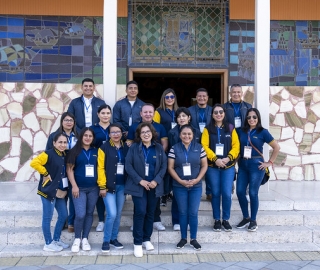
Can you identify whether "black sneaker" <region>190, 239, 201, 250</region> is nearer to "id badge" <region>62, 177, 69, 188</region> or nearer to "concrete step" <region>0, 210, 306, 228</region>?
"concrete step" <region>0, 210, 306, 228</region>

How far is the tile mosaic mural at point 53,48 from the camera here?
7.66 meters

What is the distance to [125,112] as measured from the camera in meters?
5.45

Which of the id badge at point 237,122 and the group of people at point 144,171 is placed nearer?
the group of people at point 144,171

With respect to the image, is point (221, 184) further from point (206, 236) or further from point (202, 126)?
point (202, 126)

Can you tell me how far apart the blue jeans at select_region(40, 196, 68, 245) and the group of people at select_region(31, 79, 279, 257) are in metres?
0.01

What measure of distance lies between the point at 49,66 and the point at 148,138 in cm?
393

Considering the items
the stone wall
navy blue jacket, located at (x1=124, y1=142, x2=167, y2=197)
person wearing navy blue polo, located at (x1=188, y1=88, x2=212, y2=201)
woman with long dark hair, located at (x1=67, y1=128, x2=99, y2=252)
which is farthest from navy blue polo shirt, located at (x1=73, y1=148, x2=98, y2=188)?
the stone wall

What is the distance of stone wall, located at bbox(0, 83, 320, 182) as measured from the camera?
7594mm

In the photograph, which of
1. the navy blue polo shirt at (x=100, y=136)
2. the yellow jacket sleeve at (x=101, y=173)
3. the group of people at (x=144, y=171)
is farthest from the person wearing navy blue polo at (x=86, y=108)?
the yellow jacket sleeve at (x=101, y=173)

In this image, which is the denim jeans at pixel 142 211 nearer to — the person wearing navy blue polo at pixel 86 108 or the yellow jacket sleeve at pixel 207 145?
the yellow jacket sleeve at pixel 207 145

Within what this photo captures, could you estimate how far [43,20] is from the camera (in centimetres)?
769

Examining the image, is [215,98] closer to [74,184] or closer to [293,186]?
[293,186]

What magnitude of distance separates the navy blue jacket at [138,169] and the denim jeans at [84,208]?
409 millimetres

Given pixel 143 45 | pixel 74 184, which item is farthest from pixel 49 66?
pixel 74 184
